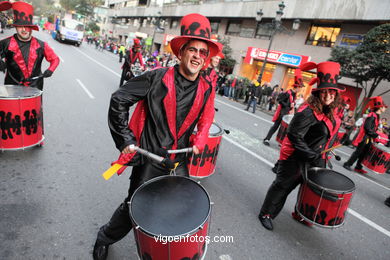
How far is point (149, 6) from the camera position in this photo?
1820 inches

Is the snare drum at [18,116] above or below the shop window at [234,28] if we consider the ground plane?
below

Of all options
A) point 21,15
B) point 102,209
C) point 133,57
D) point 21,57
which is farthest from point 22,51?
point 133,57

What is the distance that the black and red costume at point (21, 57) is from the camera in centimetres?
412

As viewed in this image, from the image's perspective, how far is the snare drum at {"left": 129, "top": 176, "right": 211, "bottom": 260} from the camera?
5.28ft

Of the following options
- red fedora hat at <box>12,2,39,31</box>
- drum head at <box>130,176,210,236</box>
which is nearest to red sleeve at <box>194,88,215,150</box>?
drum head at <box>130,176,210,236</box>

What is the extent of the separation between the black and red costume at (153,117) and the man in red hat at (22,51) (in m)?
3.23

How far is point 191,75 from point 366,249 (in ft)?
11.4

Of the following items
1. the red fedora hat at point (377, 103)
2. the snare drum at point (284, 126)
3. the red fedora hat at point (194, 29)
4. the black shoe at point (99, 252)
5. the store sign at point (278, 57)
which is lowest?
the black shoe at point (99, 252)

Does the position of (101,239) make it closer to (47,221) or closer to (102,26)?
(47,221)

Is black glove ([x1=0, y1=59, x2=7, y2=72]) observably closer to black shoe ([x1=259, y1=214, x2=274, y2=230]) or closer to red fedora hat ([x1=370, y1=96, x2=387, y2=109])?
black shoe ([x1=259, y1=214, x2=274, y2=230])

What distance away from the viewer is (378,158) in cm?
641

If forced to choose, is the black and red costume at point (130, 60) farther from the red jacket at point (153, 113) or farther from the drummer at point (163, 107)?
the red jacket at point (153, 113)

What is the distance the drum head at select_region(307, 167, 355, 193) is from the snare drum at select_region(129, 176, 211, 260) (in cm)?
173

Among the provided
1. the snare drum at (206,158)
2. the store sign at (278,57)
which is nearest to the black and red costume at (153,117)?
the snare drum at (206,158)
